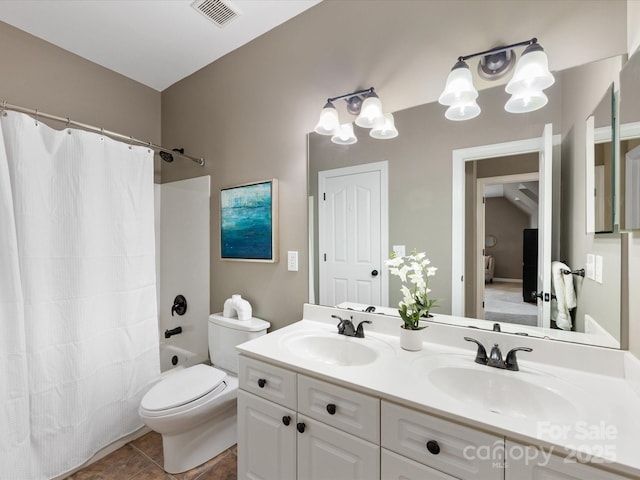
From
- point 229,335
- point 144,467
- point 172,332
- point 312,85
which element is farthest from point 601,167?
point 172,332

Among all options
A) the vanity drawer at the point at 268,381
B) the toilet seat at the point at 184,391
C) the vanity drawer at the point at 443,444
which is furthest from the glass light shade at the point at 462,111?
the toilet seat at the point at 184,391

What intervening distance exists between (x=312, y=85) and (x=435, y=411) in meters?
1.70

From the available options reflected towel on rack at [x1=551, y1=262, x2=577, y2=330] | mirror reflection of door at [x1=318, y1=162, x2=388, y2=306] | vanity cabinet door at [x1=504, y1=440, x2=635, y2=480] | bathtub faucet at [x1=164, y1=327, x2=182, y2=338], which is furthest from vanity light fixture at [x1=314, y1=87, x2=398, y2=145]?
bathtub faucet at [x1=164, y1=327, x2=182, y2=338]

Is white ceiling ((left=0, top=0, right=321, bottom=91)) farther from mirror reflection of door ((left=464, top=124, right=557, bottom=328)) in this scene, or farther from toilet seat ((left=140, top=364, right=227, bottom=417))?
toilet seat ((left=140, top=364, right=227, bottom=417))

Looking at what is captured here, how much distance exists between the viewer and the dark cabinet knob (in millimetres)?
839

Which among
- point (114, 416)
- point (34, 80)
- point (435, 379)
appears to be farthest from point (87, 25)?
point (435, 379)

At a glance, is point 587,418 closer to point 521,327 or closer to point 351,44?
point 521,327

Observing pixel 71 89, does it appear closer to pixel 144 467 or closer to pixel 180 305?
pixel 180 305

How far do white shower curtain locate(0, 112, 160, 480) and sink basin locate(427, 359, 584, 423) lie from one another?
1.82 meters

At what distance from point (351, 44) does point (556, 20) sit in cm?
89

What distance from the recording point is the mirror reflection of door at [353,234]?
1531 mm

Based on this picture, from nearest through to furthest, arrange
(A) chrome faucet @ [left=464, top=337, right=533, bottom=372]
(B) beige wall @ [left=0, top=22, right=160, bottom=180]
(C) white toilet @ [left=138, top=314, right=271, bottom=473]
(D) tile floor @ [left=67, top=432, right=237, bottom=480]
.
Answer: (A) chrome faucet @ [left=464, top=337, right=533, bottom=372]
(C) white toilet @ [left=138, top=314, right=271, bottom=473]
(D) tile floor @ [left=67, top=432, right=237, bottom=480]
(B) beige wall @ [left=0, top=22, right=160, bottom=180]

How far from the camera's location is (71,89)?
6.68 ft

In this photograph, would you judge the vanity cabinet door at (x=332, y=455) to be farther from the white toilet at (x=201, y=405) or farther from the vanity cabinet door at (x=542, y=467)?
the white toilet at (x=201, y=405)
